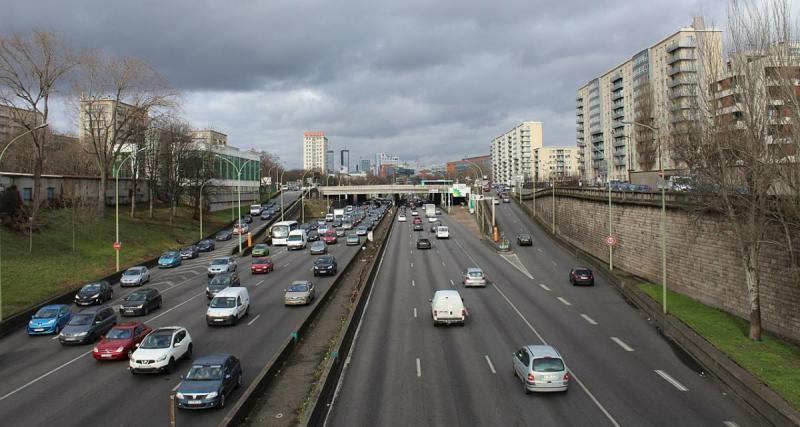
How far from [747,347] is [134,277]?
3802 cm

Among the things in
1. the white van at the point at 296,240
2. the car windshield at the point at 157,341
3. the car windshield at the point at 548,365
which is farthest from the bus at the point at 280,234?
the car windshield at the point at 548,365

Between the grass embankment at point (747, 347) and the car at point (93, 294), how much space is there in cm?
3271

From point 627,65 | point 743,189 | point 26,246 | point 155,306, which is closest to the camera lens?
point 743,189

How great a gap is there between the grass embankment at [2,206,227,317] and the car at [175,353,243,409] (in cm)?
2039

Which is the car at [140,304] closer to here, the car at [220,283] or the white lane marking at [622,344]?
the car at [220,283]

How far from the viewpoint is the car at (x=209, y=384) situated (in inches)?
595

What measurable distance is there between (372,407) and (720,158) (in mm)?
17928

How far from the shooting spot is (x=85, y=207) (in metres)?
47.2

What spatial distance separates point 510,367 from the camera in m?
19.9

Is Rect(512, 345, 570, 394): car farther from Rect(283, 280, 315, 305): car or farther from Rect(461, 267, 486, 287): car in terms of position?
Rect(461, 267, 486, 287): car

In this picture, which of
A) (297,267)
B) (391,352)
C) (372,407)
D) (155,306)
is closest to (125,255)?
(297,267)

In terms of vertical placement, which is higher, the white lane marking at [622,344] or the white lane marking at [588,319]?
the white lane marking at [588,319]

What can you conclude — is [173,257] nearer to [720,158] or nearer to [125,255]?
[125,255]

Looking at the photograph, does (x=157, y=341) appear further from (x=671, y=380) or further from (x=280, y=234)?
(x=280, y=234)
